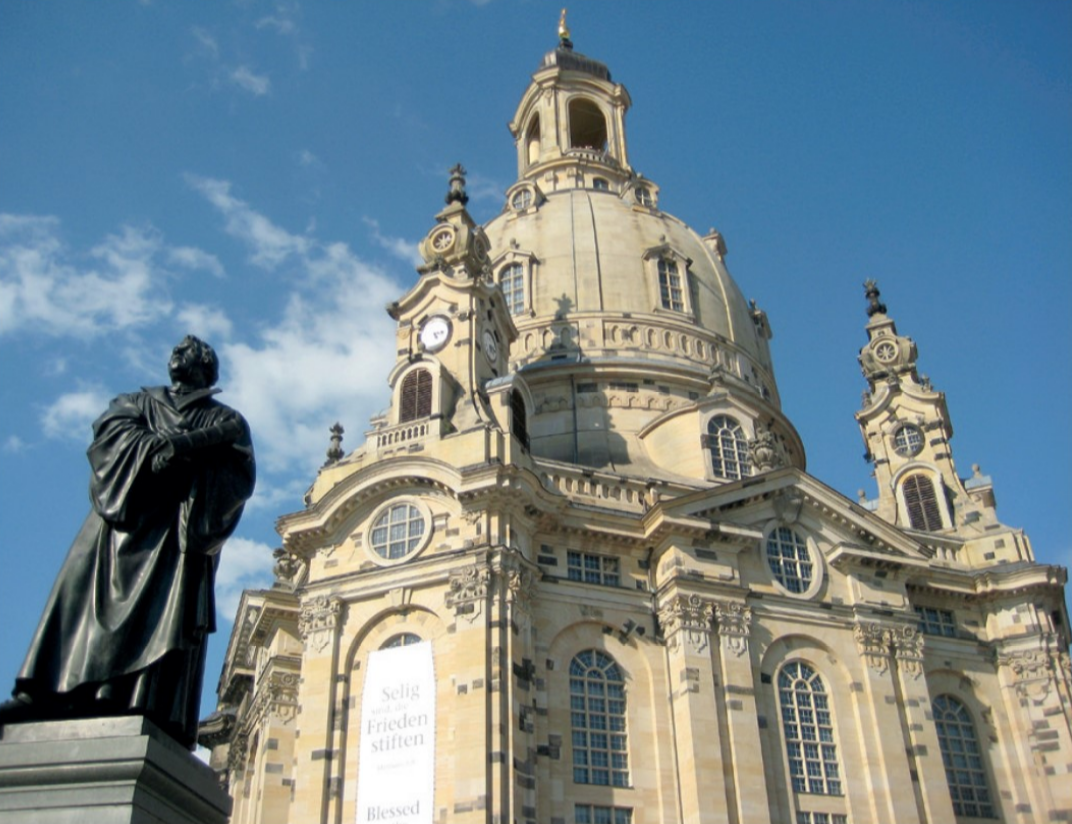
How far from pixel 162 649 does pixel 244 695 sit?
129 ft

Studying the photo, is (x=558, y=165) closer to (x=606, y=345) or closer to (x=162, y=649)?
(x=606, y=345)

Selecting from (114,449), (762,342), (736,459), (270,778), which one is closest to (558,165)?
(762,342)

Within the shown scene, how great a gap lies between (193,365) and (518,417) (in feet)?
93.8

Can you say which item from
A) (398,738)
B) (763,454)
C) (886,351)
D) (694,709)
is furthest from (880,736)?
(886,351)

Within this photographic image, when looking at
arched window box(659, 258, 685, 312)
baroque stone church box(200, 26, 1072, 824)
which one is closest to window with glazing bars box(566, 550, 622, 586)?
baroque stone church box(200, 26, 1072, 824)

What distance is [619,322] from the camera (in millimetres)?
47469

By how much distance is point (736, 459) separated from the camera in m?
41.3

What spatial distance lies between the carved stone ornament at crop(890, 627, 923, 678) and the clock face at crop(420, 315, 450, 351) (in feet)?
58.9

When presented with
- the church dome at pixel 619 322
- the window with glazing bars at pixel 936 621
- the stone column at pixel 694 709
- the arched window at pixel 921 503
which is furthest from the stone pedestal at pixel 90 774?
the arched window at pixel 921 503

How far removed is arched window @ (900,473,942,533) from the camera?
148 feet

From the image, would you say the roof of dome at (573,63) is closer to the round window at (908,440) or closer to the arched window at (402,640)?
the round window at (908,440)

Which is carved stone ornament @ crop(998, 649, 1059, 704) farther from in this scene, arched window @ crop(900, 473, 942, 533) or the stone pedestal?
the stone pedestal

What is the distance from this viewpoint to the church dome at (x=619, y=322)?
143 feet

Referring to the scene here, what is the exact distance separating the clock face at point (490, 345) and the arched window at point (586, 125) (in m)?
28.3
